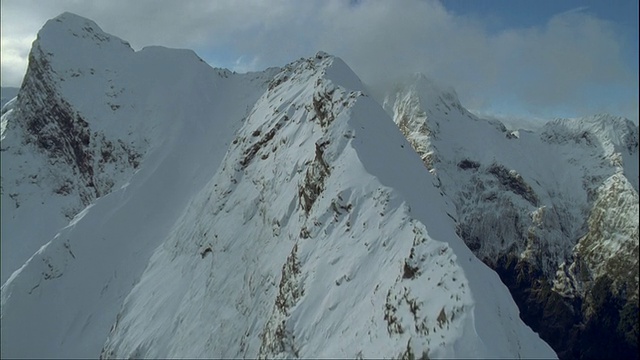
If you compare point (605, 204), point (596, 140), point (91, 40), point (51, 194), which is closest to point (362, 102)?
point (51, 194)

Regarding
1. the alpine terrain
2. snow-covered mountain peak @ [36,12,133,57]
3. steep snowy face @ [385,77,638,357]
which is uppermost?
snow-covered mountain peak @ [36,12,133,57]

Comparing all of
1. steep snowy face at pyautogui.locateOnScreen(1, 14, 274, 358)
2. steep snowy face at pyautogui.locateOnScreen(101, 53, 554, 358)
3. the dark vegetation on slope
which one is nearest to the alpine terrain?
steep snowy face at pyautogui.locateOnScreen(101, 53, 554, 358)

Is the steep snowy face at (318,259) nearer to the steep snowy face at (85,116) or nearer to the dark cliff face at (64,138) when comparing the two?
the dark cliff face at (64,138)

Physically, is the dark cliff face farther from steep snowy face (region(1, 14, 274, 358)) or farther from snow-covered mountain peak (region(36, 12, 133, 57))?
snow-covered mountain peak (region(36, 12, 133, 57))

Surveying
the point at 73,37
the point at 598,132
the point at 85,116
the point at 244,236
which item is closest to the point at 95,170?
the point at 85,116

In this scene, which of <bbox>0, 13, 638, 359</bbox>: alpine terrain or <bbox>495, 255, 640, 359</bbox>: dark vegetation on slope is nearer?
<bbox>0, 13, 638, 359</bbox>: alpine terrain
